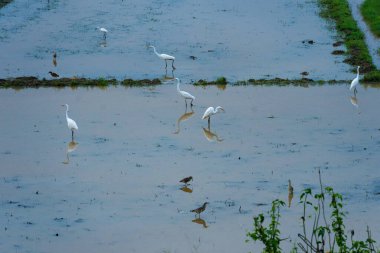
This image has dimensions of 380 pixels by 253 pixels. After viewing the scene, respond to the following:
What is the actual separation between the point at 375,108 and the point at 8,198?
9.04 meters

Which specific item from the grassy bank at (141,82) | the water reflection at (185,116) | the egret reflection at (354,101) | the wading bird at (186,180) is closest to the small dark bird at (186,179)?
the wading bird at (186,180)

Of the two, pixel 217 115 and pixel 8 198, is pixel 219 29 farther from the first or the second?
pixel 8 198

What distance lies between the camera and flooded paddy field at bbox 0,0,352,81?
22.7 m

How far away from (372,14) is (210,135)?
13.4 metres

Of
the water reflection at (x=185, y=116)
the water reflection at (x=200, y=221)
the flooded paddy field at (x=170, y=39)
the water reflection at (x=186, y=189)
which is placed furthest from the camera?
the flooded paddy field at (x=170, y=39)

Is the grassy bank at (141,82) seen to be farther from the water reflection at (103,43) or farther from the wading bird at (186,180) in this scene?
the wading bird at (186,180)

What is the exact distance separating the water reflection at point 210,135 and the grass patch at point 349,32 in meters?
6.33

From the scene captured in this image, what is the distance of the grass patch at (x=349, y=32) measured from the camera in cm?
2286

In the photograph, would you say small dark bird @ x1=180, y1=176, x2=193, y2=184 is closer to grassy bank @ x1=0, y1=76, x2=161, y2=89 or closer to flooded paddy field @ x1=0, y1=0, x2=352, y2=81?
grassy bank @ x1=0, y1=76, x2=161, y2=89

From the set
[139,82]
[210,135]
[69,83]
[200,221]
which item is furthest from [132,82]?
[200,221]

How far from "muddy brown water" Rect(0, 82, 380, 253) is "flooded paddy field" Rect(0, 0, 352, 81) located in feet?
6.39

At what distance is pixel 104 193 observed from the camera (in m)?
13.7

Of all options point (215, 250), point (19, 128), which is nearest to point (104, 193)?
point (215, 250)

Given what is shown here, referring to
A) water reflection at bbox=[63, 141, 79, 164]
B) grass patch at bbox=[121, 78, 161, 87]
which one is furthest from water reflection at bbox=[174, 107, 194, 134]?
grass patch at bbox=[121, 78, 161, 87]
